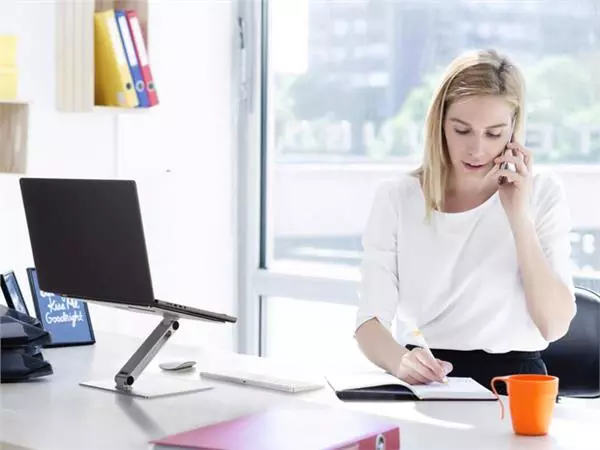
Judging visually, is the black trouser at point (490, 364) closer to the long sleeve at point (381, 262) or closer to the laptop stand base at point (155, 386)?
the long sleeve at point (381, 262)

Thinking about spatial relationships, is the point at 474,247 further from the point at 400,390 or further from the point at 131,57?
the point at 131,57

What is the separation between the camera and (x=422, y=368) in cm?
247

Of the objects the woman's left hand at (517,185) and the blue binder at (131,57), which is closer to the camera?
the woman's left hand at (517,185)

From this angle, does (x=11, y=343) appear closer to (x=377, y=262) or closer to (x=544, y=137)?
(x=377, y=262)

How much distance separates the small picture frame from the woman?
92 cm

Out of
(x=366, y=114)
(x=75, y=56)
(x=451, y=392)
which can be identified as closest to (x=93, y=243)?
(x=451, y=392)

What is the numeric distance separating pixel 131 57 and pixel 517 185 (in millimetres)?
1656

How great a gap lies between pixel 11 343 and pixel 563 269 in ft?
4.42

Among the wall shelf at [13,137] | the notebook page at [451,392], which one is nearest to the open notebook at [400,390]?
the notebook page at [451,392]

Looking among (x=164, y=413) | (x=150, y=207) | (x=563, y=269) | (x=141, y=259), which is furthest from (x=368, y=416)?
(x=150, y=207)

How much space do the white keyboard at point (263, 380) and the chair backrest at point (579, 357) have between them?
2.46 feet

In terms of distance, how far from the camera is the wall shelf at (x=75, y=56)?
3.74 m

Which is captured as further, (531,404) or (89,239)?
(89,239)

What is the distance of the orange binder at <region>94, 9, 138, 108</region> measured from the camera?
3793 millimetres
